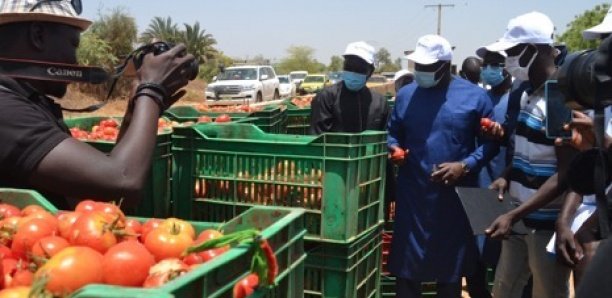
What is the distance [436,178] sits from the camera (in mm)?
3555

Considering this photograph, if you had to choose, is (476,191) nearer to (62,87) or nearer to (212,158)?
(212,158)

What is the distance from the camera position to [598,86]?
1.47 meters

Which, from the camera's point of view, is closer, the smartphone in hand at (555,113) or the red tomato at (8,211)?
the red tomato at (8,211)

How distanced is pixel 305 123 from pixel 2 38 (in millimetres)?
4228

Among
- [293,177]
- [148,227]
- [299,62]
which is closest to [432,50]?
[293,177]

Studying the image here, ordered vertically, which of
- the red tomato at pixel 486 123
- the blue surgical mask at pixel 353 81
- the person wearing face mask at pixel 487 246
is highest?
the blue surgical mask at pixel 353 81

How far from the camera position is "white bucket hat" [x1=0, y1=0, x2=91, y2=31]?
6.76ft

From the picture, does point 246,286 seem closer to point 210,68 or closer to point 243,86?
point 243,86

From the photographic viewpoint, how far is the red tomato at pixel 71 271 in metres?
1.20

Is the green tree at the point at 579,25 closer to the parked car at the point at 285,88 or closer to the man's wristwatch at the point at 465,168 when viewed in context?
the parked car at the point at 285,88

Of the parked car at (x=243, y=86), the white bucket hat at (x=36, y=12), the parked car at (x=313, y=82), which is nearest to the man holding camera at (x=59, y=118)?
the white bucket hat at (x=36, y=12)

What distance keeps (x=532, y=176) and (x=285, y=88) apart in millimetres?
30513

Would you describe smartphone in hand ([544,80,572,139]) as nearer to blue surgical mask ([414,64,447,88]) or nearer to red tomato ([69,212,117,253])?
blue surgical mask ([414,64,447,88])

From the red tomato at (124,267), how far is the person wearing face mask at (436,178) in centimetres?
248
